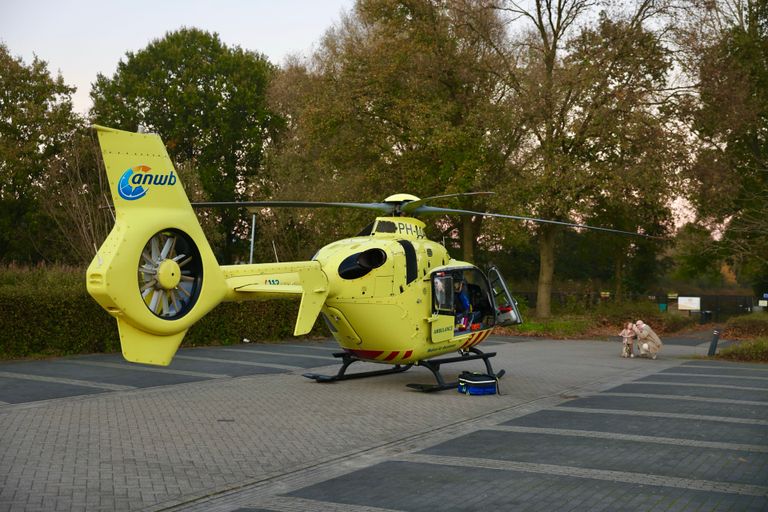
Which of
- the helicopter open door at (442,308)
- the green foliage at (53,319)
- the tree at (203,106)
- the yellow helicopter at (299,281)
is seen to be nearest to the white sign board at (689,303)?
the tree at (203,106)

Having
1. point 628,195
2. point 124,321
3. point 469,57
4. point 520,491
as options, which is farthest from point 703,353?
point 124,321

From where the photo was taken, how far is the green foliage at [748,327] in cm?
3284

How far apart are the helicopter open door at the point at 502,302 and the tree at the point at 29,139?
2531cm

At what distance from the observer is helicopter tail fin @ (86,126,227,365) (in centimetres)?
989

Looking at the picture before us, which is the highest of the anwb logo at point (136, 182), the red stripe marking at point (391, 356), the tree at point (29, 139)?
the tree at point (29, 139)

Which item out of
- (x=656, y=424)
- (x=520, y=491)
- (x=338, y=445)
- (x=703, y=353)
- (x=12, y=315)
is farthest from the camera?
(x=703, y=353)

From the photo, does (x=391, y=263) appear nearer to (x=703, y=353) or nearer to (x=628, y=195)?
(x=703, y=353)

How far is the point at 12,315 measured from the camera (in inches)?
780

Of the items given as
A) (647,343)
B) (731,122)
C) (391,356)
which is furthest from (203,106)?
(391,356)

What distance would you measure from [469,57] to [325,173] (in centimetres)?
992

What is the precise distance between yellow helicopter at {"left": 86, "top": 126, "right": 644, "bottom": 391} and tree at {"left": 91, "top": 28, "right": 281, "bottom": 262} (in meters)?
29.0

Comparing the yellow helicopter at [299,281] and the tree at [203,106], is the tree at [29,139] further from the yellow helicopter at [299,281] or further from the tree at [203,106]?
the yellow helicopter at [299,281]

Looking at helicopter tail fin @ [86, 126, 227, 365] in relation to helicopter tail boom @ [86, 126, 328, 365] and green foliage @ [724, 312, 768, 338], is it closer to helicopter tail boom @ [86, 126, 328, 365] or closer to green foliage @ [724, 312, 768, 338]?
helicopter tail boom @ [86, 126, 328, 365]

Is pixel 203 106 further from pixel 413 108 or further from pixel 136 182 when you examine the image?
pixel 136 182
